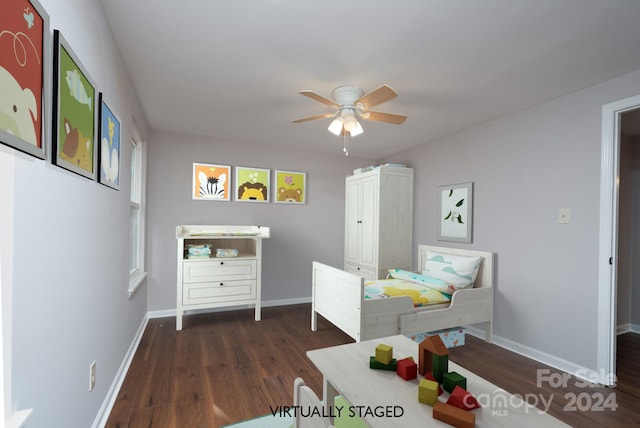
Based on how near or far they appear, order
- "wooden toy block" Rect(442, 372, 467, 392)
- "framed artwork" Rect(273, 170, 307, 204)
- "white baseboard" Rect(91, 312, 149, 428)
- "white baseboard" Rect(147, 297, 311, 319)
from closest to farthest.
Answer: "wooden toy block" Rect(442, 372, 467, 392) < "white baseboard" Rect(91, 312, 149, 428) < "white baseboard" Rect(147, 297, 311, 319) < "framed artwork" Rect(273, 170, 307, 204)

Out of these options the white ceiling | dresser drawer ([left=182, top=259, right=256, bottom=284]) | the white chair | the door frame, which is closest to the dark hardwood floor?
the door frame

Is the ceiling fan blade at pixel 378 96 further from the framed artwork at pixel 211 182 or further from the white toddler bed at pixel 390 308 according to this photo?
the framed artwork at pixel 211 182

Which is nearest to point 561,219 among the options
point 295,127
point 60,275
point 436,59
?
point 436,59

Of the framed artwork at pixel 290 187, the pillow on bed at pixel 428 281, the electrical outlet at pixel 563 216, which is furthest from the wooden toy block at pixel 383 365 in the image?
the framed artwork at pixel 290 187

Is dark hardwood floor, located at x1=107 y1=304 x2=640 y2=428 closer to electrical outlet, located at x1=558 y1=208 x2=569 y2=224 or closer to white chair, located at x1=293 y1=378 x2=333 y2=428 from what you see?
white chair, located at x1=293 y1=378 x2=333 y2=428

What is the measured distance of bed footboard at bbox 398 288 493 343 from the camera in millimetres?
2672

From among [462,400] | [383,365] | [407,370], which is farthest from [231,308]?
[462,400]

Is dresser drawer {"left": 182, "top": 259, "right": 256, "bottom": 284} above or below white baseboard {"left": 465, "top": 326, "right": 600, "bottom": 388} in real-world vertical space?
above

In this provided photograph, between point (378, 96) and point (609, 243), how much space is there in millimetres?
1956

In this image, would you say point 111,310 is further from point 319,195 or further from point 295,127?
point 319,195

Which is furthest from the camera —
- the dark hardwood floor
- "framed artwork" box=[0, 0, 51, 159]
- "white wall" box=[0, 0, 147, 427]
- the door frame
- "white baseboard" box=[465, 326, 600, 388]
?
"white baseboard" box=[465, 326, 600, 388]

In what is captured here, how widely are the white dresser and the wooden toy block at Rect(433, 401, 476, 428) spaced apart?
2849 millimetres

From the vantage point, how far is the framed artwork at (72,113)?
107 centimetres

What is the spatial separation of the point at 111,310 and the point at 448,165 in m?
3.44
